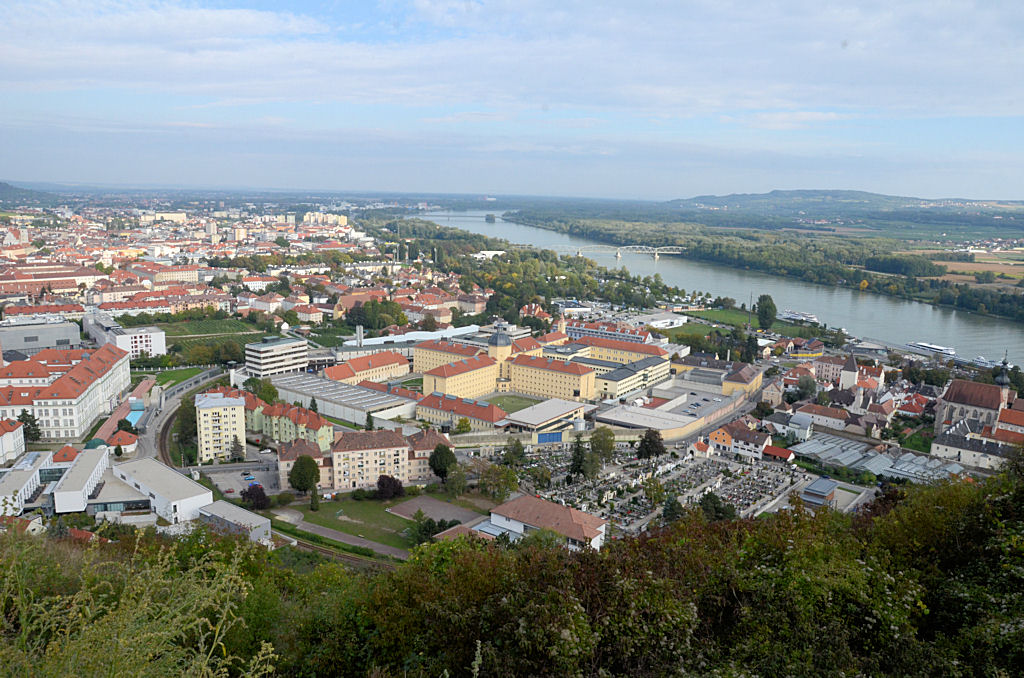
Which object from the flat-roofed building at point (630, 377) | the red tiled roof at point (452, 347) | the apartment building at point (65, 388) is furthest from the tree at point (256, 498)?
the flat-roofed building at point (630, 377)

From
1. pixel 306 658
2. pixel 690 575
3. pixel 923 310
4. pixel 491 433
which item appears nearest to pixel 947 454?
pixel 491 433

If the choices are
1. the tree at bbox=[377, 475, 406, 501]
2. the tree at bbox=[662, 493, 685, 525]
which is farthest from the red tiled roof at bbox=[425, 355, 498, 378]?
the tree at bbox=[662, 493, 685, 525]

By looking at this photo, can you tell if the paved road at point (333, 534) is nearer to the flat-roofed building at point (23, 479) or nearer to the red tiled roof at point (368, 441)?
the red tiled roof at point (368, 441)

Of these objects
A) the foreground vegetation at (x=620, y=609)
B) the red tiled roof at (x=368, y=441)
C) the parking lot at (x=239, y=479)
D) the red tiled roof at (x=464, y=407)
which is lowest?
the parking lot at (x=239, y=479)

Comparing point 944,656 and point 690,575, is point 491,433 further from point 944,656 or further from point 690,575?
point 944,656

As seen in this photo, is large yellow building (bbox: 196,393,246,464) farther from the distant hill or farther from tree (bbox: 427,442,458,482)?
the distant hill

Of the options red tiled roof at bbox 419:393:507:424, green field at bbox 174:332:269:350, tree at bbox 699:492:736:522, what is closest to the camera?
tree at bbox 699:492:736:522

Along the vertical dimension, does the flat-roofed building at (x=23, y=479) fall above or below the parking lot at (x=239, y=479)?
above

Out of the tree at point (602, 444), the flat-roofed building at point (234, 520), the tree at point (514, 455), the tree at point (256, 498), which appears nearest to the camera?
the flat-roofed building at point (234, 520)
